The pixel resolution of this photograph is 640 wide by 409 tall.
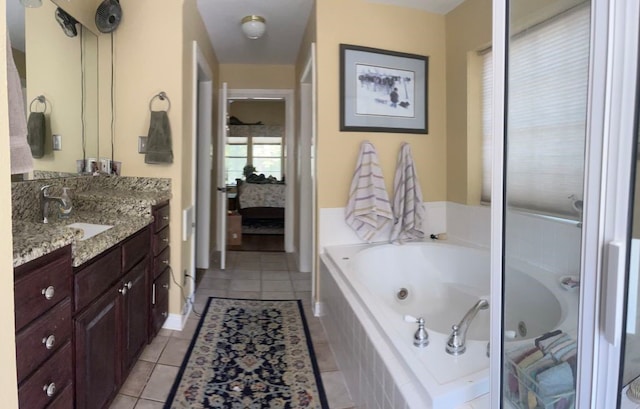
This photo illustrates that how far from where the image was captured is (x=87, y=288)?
1.27m

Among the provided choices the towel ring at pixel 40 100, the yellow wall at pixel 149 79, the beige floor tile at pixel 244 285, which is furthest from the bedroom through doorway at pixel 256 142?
the towel ring at pixel 40 100

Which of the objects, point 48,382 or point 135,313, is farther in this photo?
point 135,313

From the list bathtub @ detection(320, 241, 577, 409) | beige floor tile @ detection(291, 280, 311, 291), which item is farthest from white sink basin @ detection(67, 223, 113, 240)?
beige floor tile @ detection(291, 280, 311, 291)

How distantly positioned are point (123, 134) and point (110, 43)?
0.58 meters

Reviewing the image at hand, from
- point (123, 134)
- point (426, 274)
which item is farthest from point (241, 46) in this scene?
point (426, 274)

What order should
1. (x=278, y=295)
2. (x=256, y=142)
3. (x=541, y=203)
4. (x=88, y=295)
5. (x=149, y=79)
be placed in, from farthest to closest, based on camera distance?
(x=256, y=142) < (x=278, y=295) < (x=149, y=79) < (x=88, y=295) < (x=541, y=203)

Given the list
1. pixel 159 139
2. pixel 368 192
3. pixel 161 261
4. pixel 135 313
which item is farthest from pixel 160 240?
pixel 368 192

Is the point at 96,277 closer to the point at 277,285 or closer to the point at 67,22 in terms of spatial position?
the point at 67,22

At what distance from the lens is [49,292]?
1.04m

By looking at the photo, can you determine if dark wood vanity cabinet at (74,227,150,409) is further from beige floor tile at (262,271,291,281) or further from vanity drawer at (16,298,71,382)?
beige floor tile at (262,271,291,281)

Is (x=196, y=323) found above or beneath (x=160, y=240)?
beneath

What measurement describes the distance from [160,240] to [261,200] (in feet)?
14.4

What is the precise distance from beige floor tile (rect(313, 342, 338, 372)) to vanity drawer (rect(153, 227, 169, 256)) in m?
1.11

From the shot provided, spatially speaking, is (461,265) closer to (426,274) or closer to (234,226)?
(426,274)
